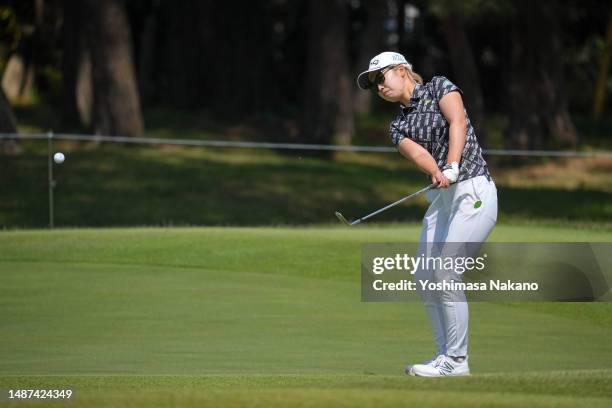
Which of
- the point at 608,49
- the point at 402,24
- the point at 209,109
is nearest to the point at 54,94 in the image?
the point at 209,109

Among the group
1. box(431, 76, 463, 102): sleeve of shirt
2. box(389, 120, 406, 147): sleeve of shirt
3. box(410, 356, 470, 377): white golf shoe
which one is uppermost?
box(431, 76, 463, 102): sleeve of shirt

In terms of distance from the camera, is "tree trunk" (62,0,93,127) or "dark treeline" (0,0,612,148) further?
"tree trunk" (62,0,93,127)

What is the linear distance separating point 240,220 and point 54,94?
90.5 feet

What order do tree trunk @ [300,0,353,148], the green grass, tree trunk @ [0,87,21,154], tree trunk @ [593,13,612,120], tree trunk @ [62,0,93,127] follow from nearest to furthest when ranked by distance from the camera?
the green grass
tree trunk @ [0,87,21,154]
tree trunk @ [300,0,353,148]
tree trunk @ [62,0,93,127]
tree trunk @ [593,13,612,120]

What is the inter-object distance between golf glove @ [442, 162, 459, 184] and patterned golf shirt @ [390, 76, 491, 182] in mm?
175

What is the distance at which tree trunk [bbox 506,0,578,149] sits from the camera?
114 ft

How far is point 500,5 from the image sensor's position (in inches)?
1170

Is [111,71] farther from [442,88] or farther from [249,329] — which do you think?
[442,88]

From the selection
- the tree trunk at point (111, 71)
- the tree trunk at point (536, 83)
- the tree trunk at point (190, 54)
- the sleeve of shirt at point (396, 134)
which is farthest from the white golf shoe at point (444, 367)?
the tree trunk at point (190, 54)

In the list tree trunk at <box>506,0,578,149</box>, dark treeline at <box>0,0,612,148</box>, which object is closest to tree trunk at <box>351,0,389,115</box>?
dark treeline at <box>0,0,612,148</box>

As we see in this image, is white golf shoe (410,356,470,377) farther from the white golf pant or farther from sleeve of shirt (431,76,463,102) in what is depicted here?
sleeve of shirt (431,76,463,102)

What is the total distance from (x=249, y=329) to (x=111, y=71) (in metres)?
21.3

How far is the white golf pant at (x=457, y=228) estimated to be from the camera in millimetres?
8141

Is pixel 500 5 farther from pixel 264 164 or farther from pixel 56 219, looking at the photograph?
pixel 56 219
